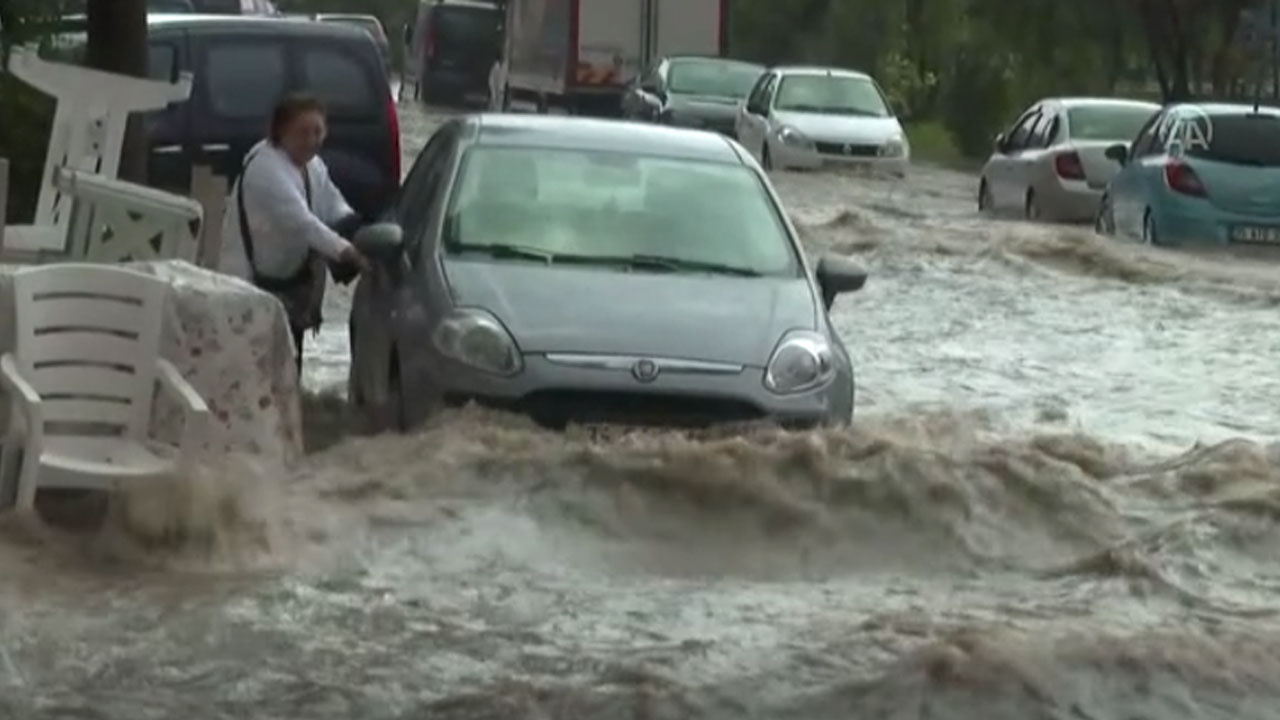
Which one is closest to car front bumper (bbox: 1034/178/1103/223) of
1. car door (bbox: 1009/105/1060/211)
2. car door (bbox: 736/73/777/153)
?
car door (bbox: 1009/105/1060/211)

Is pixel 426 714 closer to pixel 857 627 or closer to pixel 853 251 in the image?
pixel 857 627

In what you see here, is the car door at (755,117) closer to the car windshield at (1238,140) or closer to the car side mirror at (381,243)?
the car windshield at (1238,140)

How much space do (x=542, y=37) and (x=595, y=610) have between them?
3950 cm

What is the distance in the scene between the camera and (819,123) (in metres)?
36.3

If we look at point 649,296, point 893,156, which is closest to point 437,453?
point 649,296

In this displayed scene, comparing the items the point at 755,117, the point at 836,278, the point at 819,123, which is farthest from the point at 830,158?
the point at 836,278

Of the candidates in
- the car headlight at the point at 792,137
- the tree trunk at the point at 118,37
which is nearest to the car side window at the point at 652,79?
the car headlight at the point at 792,137

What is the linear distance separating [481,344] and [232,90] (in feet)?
29.2

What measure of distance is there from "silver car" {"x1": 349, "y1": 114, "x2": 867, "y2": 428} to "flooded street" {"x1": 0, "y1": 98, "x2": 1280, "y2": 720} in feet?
0.56

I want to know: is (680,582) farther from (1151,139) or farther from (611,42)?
(611,42)

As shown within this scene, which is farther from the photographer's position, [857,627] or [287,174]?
[287,174]

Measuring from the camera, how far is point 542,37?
4919cm

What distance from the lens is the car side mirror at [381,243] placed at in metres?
12.5

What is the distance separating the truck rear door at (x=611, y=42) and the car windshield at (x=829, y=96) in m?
9.17
